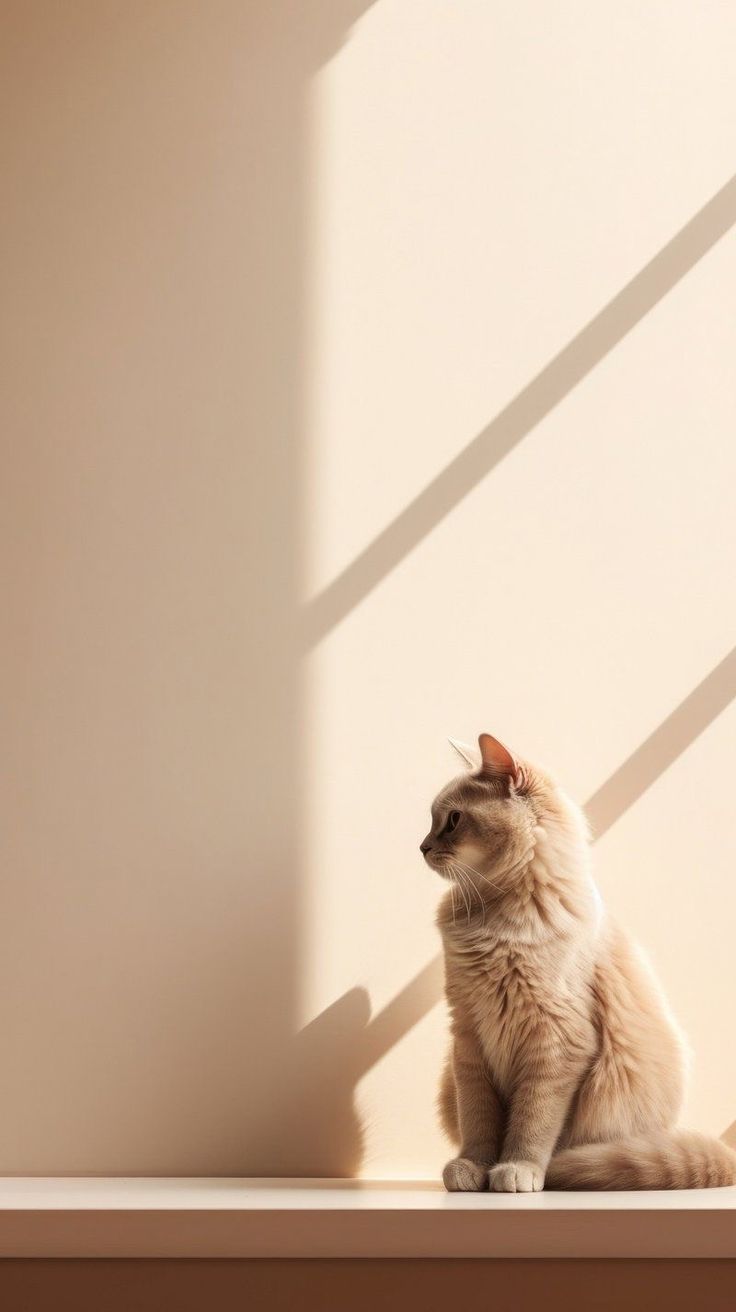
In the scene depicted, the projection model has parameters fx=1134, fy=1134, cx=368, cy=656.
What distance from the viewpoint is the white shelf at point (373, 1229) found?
1087 millimetres

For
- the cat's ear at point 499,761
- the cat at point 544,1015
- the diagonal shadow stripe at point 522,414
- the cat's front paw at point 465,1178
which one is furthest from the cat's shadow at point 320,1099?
the diagonal shadow stripe at point 522,414

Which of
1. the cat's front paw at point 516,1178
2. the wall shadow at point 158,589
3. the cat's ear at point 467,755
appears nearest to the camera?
the cat's front paw at point 516,1178

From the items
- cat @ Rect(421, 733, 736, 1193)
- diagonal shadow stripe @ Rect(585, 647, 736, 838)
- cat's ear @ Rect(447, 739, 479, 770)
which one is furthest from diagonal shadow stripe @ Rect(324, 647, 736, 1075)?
cat's ear @ Rect(447, 739, 479, 770)

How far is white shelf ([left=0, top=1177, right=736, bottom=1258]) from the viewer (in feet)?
3.57

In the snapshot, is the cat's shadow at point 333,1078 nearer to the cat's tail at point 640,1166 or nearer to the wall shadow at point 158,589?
the wall shadow at point 158,589

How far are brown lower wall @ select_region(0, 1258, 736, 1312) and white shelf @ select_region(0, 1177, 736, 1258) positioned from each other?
3 centimetres

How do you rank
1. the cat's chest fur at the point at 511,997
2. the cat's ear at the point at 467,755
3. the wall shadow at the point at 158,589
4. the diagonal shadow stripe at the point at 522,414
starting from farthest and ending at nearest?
1. the diagonal shadow stripe at the point at 522,414
2. the wall shadow at the point at 158,589
3. the cat's ear at the point at 467,755
4. the cat's chest fur at the point at 511,997

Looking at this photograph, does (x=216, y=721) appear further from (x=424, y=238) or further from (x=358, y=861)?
(x=424, y=238)

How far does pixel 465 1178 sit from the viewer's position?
4.42 feet

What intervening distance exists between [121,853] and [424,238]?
1131 millimetres

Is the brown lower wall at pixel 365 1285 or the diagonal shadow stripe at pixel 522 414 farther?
the diagonal shadow stripe at pixel 522 414

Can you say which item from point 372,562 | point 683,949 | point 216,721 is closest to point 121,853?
point 216,721

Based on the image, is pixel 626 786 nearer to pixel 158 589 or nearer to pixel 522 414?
pixel 522 414

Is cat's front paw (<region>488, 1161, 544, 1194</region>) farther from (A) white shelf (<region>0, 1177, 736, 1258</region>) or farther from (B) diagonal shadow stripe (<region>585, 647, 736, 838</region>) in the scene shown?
(B) diagonal shadow stripe (<region>585, 647, 736, 838</region>)
